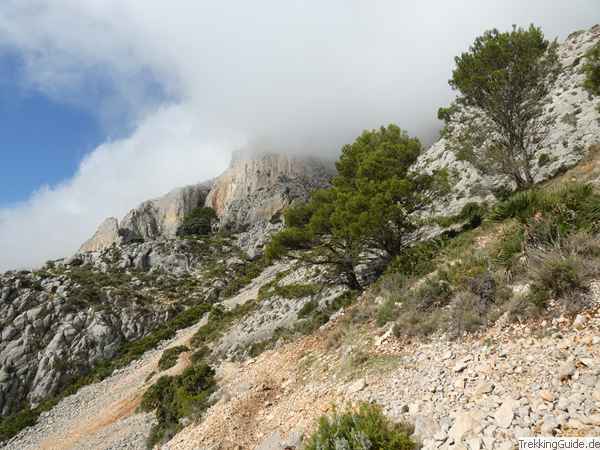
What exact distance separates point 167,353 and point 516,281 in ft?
75.6

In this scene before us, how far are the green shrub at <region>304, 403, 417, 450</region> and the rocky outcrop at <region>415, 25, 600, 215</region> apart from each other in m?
14.4

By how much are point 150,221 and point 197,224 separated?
17.7 metres

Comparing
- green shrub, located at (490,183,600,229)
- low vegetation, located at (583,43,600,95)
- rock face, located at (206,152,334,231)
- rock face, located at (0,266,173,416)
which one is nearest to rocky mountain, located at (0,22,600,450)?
rock face, located at (0,266,173,416)

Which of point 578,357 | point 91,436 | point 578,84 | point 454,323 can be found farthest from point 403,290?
point 578,84

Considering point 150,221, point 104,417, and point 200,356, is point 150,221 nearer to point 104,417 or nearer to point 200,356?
point 200,356

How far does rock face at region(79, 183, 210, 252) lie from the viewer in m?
84.6

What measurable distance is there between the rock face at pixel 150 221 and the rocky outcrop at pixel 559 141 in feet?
238

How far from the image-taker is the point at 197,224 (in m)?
79.3

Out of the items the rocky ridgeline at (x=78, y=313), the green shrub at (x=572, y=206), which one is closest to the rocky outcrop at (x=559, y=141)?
the green shrub at (x=572, y=206)

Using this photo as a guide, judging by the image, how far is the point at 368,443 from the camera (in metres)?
4.89

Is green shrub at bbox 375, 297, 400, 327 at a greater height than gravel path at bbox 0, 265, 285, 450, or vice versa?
green shrub at bbox 375, 297, 400, 327

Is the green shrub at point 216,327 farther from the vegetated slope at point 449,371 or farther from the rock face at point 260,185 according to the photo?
the rock face at point 260,185

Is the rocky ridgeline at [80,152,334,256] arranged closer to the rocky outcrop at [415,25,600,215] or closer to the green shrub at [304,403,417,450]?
the rocky outcrop at [415,25,600,215]

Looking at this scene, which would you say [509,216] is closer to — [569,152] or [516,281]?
[516,281]
